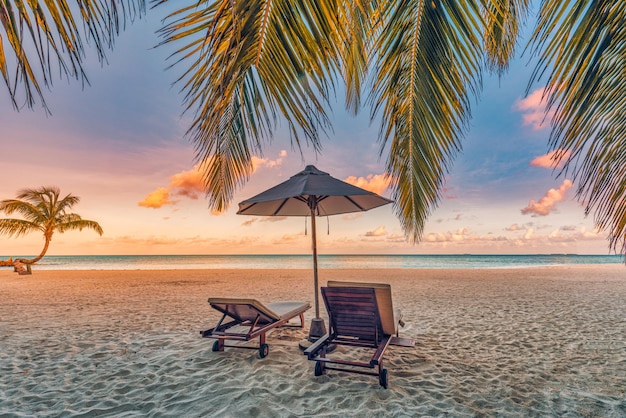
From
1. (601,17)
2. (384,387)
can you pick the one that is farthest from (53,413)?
(601,17)

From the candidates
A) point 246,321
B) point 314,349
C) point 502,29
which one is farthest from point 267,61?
point 246,321

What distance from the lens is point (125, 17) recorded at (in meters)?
0.86

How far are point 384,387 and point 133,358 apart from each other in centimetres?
297

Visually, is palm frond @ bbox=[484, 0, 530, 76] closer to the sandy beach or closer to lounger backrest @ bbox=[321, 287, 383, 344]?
lounger backrest @ bbox=[321, 287, 383, 344]

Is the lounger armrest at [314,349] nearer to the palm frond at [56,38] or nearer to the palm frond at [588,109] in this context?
the palm frond at [588,109]

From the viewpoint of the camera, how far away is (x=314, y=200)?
4824 millimetres

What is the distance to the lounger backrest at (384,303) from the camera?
3.55 meters

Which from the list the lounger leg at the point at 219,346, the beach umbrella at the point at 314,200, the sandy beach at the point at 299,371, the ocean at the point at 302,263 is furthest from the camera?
the ocean at the point at 302,263

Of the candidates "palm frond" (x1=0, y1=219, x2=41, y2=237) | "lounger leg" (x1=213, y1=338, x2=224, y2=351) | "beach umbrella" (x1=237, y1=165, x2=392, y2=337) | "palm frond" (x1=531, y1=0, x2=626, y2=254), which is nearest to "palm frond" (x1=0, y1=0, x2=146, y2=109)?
"palm frond" (x1=531, y1=0, x2=626, y2=254)

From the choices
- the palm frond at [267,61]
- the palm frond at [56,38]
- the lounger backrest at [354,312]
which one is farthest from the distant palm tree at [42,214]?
the palm frond at [56,38]

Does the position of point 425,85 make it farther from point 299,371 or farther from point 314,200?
point 299,371

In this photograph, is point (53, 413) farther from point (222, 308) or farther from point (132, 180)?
point (132, 180)

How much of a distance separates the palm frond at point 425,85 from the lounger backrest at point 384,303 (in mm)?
912

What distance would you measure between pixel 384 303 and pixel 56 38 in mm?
3424
